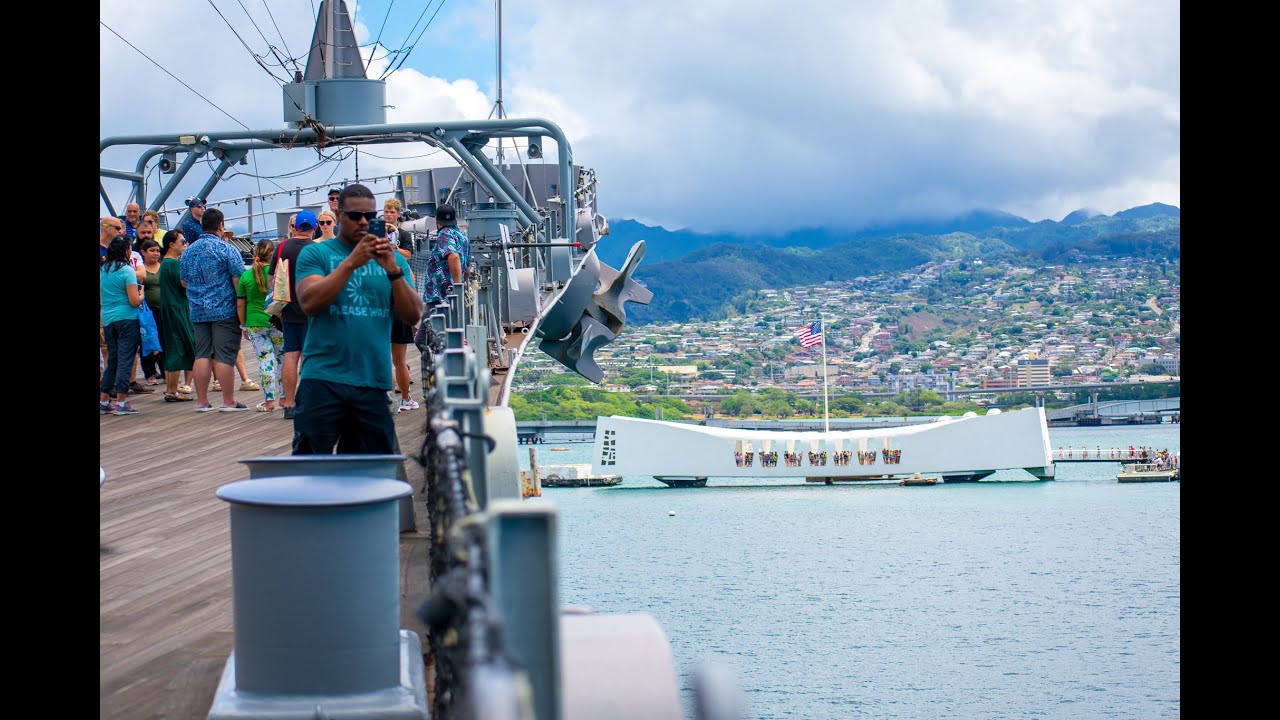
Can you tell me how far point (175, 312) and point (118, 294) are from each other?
1.82ft

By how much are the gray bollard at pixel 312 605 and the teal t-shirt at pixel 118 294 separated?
8.40 m

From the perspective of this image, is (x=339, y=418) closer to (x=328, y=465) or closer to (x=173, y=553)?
(x=328, y=465)

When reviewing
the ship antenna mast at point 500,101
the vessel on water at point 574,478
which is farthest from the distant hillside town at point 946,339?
the ship antenna mast at point 500,101

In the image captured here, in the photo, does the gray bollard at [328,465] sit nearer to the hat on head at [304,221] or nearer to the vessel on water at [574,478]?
the hat on head at [304,221]

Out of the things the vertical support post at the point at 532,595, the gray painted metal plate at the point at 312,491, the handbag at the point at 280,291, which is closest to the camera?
the vertical support post at the point at 532,595

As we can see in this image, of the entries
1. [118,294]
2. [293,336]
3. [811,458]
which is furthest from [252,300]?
[811,458]

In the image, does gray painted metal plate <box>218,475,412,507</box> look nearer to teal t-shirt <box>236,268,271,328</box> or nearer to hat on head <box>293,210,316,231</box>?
hat on head <box>293,210,316,231</box>

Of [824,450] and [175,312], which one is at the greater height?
[175,312]

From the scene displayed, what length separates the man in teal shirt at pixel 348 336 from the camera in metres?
5.47

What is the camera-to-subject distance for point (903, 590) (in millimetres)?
56875

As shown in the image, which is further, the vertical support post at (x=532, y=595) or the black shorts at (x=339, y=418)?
the black shorts at (x=339, y=418)

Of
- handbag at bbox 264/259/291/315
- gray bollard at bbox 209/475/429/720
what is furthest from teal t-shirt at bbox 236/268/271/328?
gray bollard at bbox 209/475/429/720
